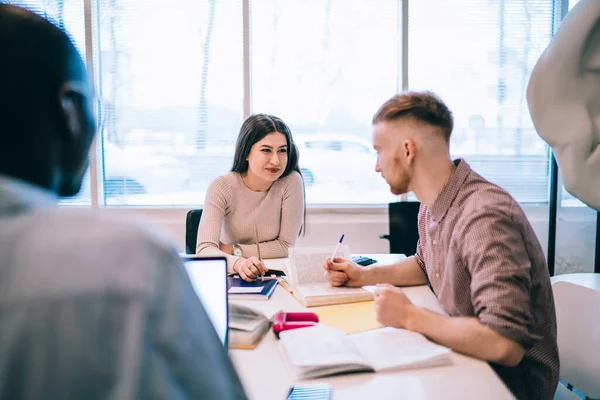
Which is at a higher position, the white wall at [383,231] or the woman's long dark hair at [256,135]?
the woman's long dark hair at [256,135]

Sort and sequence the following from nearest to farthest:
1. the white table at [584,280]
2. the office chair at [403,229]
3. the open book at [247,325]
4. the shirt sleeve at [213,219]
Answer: the open book at [247,325]
the white table at [584,280]
the shirt sleeve at [213,219]
the office chair at [403,229]

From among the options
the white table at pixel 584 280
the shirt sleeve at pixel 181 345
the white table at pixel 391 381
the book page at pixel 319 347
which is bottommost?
the white table at pixel 584 280

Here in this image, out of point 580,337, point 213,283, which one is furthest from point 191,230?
point 580,337

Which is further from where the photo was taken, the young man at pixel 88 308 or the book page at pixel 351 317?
the book page at pixel 351 317

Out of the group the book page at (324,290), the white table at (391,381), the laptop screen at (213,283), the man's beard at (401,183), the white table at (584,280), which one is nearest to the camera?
the white table at (391,381)

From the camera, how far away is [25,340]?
0.34 metres

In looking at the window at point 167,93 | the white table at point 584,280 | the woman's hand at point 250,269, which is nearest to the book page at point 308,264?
the woman's hand at point 250,269

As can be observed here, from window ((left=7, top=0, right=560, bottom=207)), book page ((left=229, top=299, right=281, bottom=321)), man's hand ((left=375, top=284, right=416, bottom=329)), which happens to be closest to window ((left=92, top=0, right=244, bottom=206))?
window ((left=7, top=0, right=560, bottom=207))

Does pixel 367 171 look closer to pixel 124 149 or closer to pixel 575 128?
pixel 575 128

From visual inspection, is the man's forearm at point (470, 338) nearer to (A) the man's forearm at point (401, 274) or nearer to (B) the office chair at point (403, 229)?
(A) the man's forearm at point (401, 274)

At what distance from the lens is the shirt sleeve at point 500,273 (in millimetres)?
1114

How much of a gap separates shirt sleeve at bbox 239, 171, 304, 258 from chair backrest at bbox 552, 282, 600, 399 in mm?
1210

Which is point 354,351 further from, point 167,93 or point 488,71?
point 488,71

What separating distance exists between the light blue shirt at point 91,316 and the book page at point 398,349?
2.64ft
